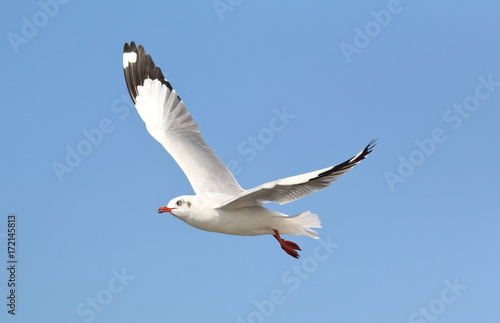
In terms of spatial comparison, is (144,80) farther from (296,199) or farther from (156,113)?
(296,199)

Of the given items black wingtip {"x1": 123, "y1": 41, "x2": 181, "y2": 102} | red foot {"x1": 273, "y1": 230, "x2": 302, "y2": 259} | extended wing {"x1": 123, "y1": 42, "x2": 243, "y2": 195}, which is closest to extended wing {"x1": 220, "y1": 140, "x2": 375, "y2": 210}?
red foot {"x1": 273, "y1": 230, "x2": 302, "y2": 259}

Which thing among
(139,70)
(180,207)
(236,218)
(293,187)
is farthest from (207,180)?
(139,70)

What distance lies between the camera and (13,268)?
969cm

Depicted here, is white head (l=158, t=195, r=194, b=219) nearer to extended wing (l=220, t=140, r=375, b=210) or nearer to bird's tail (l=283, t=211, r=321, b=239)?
extended wing (l=220, t=140, r=375, b=210)

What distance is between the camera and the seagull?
7.54 m

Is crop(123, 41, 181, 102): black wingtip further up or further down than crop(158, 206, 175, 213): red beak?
further up

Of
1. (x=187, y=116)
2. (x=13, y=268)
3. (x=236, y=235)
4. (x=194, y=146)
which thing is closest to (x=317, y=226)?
(x=236, y=235)

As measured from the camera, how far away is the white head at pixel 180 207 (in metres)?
8.41

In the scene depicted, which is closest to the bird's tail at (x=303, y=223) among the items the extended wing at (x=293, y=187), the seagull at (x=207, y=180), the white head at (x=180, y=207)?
the seagull at (x=207, y=180)

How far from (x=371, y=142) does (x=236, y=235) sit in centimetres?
228

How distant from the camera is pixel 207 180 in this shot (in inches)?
372

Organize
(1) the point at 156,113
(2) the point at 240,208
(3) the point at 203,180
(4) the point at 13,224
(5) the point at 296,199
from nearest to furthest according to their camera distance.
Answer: (5) the point at 296,199, (2) the point at 240,208, (3) the point at 203,180, (4) the point at 13,224, (1) the point at 156,113

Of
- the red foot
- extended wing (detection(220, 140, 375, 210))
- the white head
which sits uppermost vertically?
the white head

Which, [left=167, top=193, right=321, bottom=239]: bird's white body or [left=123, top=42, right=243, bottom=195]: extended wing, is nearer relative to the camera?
[left=167, top=193, right=321, bottom=239]: bird's white body
